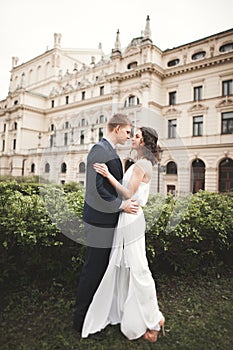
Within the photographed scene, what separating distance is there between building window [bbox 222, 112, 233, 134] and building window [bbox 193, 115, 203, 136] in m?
2.04

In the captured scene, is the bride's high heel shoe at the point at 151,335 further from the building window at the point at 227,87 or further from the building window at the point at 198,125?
the building window at the point at 227,87

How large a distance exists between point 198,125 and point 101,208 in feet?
74.5

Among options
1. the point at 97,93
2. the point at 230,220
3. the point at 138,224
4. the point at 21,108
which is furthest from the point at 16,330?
the point at 21,108

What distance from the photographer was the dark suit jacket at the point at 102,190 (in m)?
2.46

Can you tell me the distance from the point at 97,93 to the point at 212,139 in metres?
16.7

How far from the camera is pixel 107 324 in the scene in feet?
9.46

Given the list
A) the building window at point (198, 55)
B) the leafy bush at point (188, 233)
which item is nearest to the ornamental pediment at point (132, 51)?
the building window at point (198, 55)

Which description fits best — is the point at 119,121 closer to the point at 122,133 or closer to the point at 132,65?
the point at 122,133

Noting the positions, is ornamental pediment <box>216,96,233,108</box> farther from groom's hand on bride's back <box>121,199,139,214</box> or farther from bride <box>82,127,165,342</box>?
groom's hand on bride's back <box>121,199,139,214</box>

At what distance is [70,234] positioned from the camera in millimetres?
3475

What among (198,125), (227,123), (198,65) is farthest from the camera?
(198,125)

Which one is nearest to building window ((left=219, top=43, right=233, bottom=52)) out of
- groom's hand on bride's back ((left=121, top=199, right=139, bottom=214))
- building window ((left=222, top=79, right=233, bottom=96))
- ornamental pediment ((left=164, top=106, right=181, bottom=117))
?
building window ((left=222, top=79, right=233, bottom=96))

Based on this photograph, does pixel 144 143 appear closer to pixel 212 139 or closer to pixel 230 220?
pixel 230 220

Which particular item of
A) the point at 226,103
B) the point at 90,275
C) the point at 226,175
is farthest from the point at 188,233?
the point at 226,103
